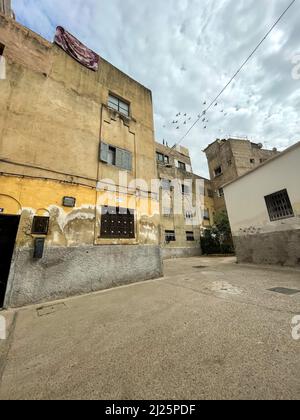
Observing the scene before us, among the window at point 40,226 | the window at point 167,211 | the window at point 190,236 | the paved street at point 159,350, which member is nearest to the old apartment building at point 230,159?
the window at point 190,236

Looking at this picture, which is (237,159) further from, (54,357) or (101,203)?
(54,357)

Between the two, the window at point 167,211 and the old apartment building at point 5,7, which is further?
the window at point 167,211

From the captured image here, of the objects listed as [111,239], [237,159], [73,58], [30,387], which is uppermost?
[237,159]

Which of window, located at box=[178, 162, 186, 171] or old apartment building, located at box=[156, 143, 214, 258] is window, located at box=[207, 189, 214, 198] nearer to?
old apartment building, located at box=[156, 143, 214, 258]

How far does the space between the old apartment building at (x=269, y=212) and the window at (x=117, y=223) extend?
6.68 meters

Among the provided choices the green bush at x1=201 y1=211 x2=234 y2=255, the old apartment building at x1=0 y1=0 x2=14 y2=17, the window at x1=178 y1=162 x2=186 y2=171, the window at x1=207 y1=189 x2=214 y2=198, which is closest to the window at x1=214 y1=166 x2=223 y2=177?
the window at x1=207 y1=189 x2=214 y2=198

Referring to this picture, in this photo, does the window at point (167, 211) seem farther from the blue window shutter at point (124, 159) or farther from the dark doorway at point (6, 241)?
the dark doorway at point (6, 241)

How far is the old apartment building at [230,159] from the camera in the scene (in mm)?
22000

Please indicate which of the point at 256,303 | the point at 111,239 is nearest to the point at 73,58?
the point at 111,239

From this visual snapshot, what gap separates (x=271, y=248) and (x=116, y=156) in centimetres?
862

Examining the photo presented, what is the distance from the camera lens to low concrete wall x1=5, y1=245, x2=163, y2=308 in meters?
5.00
